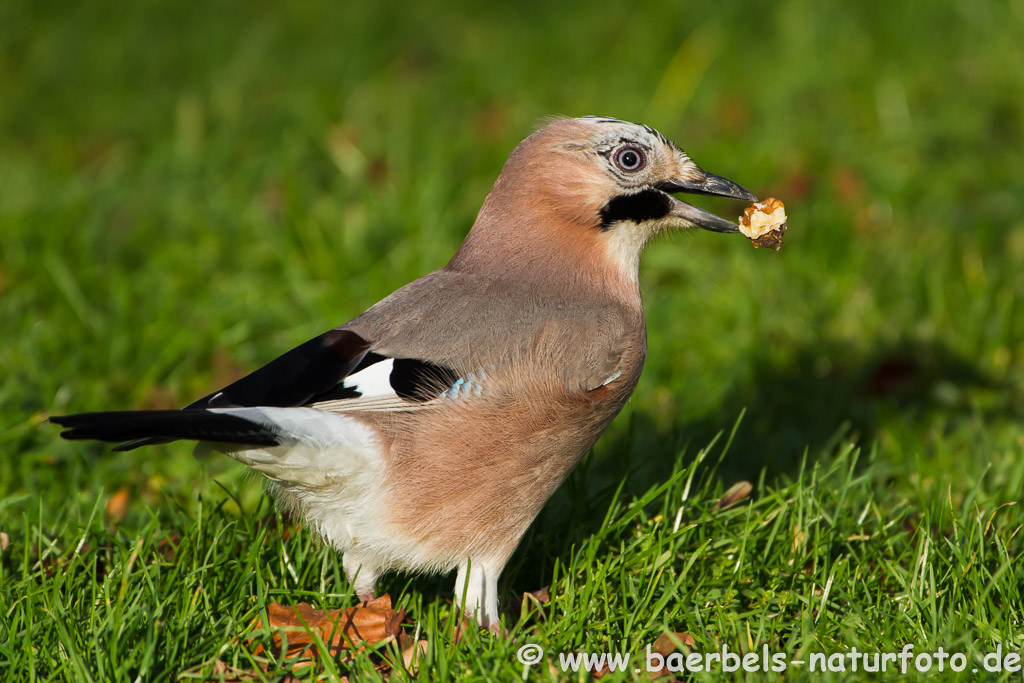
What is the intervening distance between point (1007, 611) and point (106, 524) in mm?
2751

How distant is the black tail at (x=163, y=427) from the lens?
8.41 feet

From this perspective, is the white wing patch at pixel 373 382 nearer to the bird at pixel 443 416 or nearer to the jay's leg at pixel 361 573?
the bird at pixel 443 416

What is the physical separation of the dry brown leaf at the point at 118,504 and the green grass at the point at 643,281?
5 cm

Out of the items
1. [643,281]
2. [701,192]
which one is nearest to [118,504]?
[701,192]

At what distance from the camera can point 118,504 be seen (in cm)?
376

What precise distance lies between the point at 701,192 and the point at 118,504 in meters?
2.29

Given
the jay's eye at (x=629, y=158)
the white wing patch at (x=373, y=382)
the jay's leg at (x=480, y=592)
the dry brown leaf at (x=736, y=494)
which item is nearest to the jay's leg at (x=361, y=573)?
the jay's leg at (x=480, y=592)

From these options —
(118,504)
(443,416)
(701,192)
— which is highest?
(701,192)

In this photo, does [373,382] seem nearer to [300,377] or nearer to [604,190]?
[300,377]

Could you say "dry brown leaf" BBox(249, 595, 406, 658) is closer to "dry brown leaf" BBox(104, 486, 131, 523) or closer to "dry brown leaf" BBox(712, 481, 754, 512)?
"dry brown leaf" BBox(104, 486, 131, 523)

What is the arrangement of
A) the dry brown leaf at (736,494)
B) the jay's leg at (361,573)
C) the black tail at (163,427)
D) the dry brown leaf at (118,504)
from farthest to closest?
the dry brown leaf at (118,504), the dry brown leaf at (736,494), the jay's leg at (361,573), the black tail at (163,427)

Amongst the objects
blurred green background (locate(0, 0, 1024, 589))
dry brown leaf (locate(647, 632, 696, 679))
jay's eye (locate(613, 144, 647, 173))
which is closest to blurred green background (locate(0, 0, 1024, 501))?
blurred green background (locate(0, 0, 1024, 589))

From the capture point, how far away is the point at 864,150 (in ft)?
20.5

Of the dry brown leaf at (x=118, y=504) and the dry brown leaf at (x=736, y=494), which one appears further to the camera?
the dry brown leaf at (x=118, y=504)
